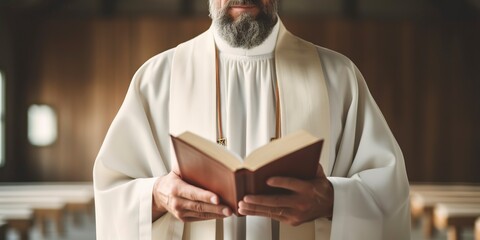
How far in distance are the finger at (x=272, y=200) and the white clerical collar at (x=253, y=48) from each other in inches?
29.6

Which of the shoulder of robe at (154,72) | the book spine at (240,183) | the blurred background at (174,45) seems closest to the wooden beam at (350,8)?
the blurred background at (174,45)

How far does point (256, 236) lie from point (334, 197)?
324 millimetres

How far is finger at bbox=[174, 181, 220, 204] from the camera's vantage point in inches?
70.5

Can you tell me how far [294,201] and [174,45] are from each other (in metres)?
10.8

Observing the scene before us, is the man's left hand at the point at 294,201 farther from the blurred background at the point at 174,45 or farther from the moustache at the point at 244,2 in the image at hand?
the blurred background at the point at 174,45

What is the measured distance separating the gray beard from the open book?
0.59 metres

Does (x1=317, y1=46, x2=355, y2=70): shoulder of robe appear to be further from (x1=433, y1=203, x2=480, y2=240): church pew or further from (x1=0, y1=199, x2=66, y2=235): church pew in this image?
(x1=0, y1=199, x2=66, y2=235): church pew

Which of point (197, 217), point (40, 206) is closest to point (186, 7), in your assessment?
point (40, 206)

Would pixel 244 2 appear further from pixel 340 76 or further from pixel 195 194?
pixel 195 194

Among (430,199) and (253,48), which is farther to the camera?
(430,199)

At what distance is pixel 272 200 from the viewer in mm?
1768

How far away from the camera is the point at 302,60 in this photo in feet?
7.93

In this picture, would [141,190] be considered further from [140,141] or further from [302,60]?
[302,60]

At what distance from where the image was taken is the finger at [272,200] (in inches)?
68.3
